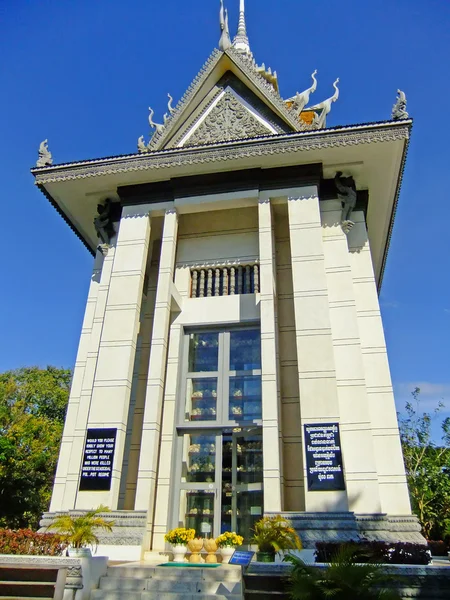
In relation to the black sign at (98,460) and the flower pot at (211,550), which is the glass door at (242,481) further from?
the black sign at (98,460)

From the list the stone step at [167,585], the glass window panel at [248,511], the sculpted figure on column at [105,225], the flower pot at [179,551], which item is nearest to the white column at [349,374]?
the glass window panel at [248,511]

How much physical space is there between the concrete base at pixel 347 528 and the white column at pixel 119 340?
3.96 meters

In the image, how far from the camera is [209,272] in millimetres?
13453

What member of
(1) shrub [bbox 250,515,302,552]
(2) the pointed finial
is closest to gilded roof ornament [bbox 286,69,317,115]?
(2) the pointed finial

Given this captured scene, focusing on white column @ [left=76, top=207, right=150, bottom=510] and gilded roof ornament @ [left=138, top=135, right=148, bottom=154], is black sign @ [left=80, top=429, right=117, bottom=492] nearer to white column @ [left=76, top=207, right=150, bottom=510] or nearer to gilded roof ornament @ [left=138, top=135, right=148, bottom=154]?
white column @ [left=76, top=207, right=150, bottom=510]

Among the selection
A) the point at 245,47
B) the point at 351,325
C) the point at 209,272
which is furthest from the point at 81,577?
the point at 245,47

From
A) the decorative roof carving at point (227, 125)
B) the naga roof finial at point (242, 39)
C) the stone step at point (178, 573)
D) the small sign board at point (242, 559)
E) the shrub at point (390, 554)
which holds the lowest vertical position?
the stone step at point (178, 573)

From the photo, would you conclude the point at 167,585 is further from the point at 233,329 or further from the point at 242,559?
the point at 233,329

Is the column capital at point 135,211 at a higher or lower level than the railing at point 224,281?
higher

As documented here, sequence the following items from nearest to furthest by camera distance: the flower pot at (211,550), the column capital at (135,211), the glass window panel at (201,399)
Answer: the flower pot at (211,550) → the glass window panel at (201,399) → the column capital at (135,211)

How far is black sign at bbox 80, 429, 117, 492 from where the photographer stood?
1020cm

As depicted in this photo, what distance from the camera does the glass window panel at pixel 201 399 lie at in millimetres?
11812

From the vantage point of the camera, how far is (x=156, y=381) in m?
11.1

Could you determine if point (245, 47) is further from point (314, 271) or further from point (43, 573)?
point (43, 573)
